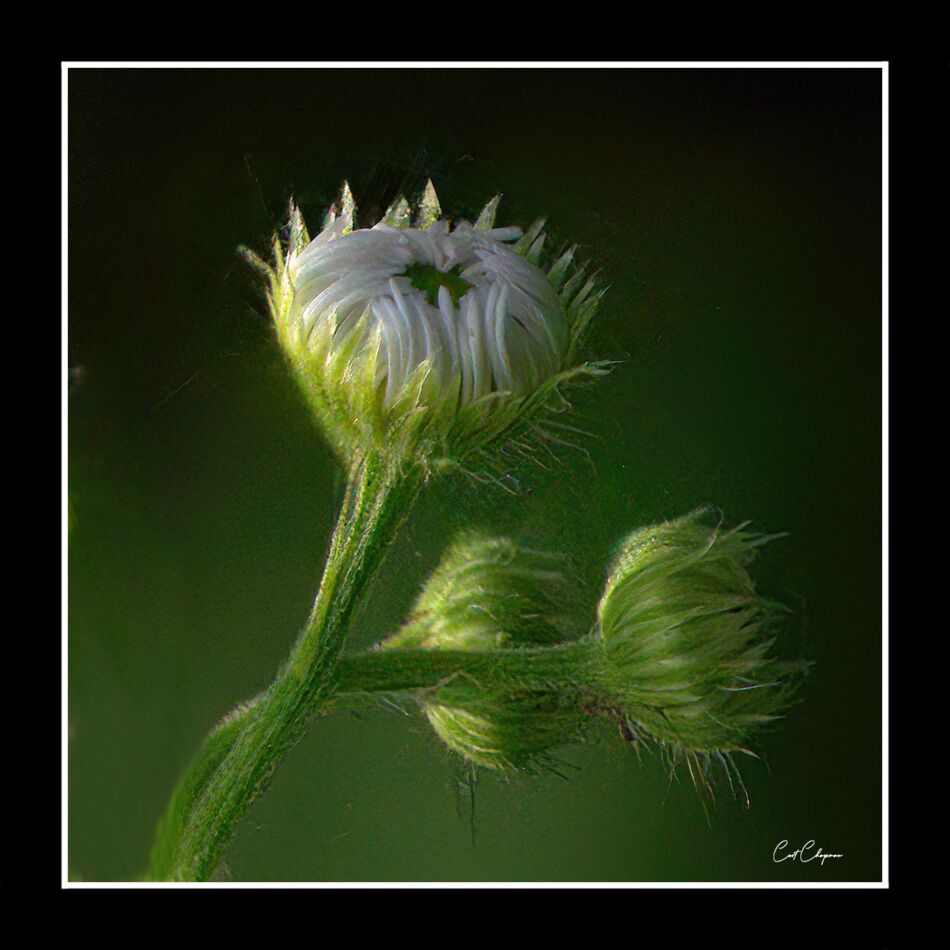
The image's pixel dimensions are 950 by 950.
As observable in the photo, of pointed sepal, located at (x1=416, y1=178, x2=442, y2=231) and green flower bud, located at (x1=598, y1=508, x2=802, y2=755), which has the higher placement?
pointed sepal, located at (x1=416, y1=178, x2=442, y2=231)

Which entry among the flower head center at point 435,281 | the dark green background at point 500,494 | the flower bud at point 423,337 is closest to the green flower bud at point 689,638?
the dark green background at point 500,494

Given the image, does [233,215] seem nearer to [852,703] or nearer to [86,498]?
[86,498]

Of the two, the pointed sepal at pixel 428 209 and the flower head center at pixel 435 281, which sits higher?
the pointed sepal at pixel 428 209

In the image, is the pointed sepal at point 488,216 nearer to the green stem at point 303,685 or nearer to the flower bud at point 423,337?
the flower bud at point 423,337
